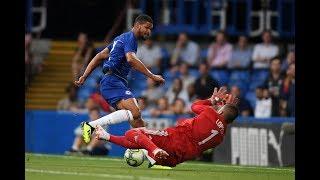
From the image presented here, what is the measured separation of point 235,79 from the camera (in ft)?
62.2

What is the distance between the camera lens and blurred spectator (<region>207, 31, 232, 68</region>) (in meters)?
19.1

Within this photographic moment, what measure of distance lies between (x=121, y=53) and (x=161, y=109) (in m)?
5.81

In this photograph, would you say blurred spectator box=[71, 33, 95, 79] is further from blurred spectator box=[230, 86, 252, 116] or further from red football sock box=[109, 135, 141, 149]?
red football sock box=[109, 135, 141, 149]

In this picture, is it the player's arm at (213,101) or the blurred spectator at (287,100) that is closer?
the player's arm at (213,101)

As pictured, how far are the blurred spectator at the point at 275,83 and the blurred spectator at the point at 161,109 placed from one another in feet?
5.62

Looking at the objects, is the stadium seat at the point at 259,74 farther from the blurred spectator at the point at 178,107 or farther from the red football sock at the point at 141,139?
the red football sock at the point at 141,139

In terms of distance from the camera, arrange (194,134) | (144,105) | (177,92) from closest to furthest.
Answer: (194,134) → (177,92) → (144,105)

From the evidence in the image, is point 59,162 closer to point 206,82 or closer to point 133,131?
point 133,131

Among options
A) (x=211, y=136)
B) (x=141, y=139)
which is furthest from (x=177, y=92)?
(x=141, y=139)

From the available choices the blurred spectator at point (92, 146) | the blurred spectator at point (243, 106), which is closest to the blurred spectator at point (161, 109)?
the blurred spectator at point (92, 146)

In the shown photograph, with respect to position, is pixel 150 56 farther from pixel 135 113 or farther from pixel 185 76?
pixel 135 113

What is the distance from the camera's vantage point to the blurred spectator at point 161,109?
56.5 feet

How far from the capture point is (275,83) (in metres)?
16.3
